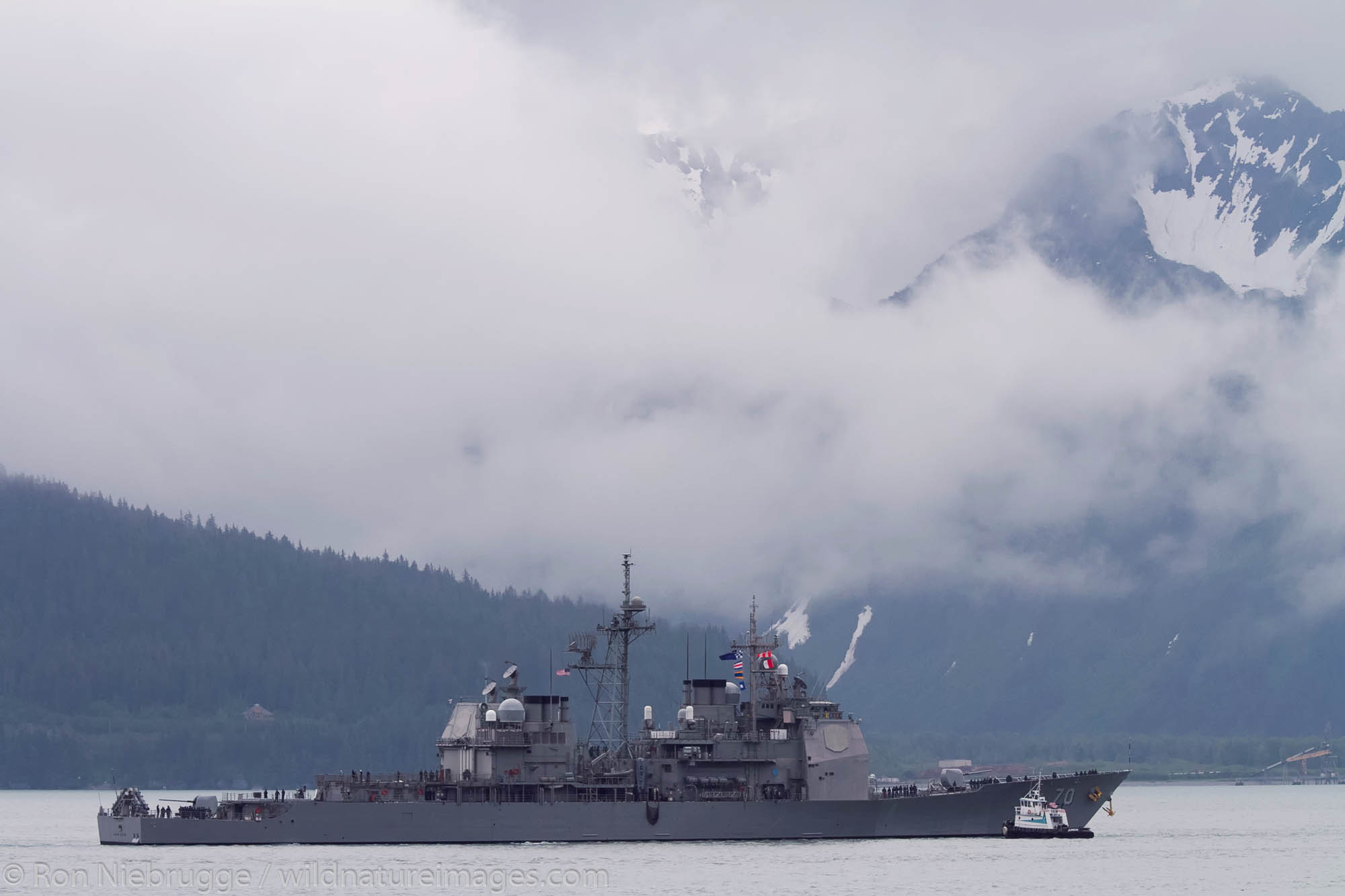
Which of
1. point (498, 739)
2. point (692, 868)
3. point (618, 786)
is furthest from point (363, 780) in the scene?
point (692, 868)

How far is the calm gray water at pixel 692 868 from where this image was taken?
7631cm

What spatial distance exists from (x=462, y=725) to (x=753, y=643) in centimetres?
1485

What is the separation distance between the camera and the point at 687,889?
73812 mm

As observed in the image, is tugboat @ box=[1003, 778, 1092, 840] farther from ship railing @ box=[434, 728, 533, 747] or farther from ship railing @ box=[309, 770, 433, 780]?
ship railing @ box=[309, 770, 433, 780]

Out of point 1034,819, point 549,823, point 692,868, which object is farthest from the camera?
point 1034,819

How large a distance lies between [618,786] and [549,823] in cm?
A: 372

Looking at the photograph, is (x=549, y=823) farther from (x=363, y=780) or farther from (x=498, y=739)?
(x=363, y=780)

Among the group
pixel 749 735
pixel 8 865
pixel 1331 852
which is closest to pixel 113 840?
pixel 8 865

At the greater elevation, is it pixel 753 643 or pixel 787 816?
pixel 753 643

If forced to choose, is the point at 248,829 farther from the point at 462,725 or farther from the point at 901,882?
the point at 901,882

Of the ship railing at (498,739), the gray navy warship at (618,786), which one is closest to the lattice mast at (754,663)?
the gray navy warship at (618,786)

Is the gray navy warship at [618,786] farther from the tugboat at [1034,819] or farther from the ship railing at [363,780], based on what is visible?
the tugboat at [1034,819]

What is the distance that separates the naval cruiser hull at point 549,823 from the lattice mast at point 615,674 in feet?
10.6

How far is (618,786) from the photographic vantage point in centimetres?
8888
